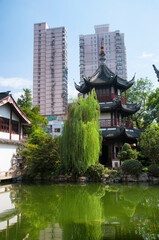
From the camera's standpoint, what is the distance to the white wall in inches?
534

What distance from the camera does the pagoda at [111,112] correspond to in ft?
52.0

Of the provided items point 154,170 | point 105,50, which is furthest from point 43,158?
point 105,50

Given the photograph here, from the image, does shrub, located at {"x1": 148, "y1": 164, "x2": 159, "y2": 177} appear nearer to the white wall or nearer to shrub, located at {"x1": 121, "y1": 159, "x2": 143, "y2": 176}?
shrub, located at {"x1": 121, "y1": 159, "x2": 143, "y2": 176}

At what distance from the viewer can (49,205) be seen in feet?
23.2

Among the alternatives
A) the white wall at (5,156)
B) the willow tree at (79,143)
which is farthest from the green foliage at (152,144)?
the white wall at (5,156)

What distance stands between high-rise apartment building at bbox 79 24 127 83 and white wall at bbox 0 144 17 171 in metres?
38.1

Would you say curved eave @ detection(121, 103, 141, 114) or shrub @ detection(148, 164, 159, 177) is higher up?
curved eave @ detection(121, 103, 141, 114)

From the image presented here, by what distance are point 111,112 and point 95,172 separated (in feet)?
19.9

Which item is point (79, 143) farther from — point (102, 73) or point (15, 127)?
point (102, 73)

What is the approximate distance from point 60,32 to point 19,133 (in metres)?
36.0

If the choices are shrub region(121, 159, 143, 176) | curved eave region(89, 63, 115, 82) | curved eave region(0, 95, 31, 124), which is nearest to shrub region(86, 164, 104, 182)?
shrub region(121, 159, 143, 176)

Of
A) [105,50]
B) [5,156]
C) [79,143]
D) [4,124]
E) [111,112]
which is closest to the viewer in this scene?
[79,143]

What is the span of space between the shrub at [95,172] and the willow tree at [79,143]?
279 mm

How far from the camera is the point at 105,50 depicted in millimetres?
52406
